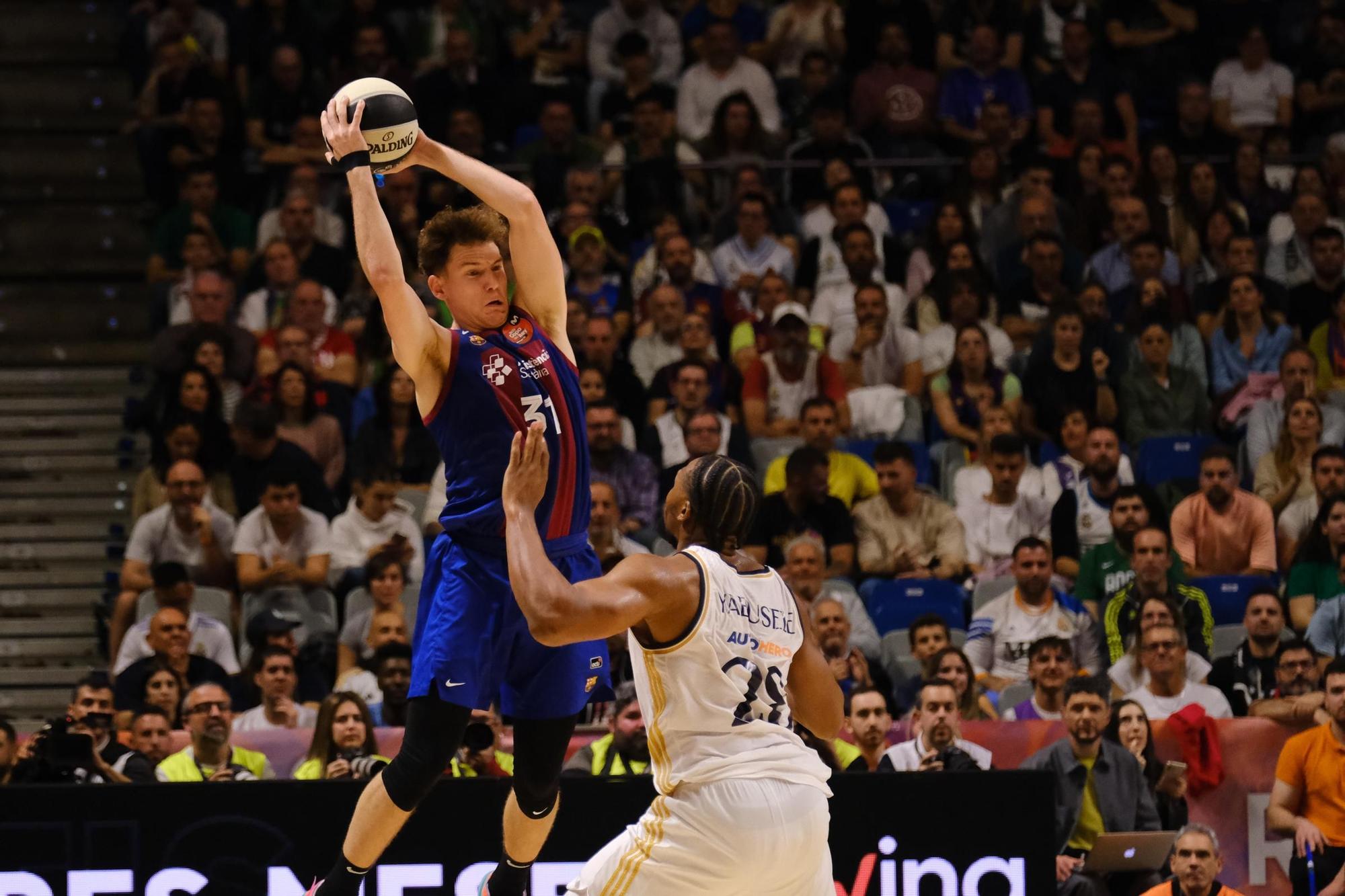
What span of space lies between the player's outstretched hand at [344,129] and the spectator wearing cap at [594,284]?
803 centimetres

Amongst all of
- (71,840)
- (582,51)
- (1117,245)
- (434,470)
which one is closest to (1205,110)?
(1117,245)

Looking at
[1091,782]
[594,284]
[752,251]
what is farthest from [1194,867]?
[752,251]

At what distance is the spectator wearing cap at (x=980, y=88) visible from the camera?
54.3ft

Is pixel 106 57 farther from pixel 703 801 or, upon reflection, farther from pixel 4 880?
pixel 703 801

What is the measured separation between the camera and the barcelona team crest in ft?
21.1

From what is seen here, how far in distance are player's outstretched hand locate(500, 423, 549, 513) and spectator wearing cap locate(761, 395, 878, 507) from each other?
729cm

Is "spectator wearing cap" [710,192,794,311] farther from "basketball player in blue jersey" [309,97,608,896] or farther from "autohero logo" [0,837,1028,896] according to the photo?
"basketball player in blue jersey" [309,97,608,896]

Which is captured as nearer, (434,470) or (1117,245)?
(434,470)

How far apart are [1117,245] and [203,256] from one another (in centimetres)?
703

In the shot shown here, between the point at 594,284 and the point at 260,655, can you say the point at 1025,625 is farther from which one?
the point at 260,655

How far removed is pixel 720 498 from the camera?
225 inches

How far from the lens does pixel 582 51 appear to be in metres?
17.0

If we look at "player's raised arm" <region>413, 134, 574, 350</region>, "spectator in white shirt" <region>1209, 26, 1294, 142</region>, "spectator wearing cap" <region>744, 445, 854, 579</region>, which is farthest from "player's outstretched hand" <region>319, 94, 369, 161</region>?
"spectator in white shirt" <region>1209, 26, 1294, 142</region>

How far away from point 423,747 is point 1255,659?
665cm
